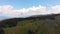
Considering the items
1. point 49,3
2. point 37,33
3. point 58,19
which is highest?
point 49,3

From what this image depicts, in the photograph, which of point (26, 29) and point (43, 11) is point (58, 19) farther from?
point (26, 29)

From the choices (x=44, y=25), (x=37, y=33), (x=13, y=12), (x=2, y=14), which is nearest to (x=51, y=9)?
(x=44, y=25)

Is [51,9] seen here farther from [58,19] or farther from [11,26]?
[11,26]

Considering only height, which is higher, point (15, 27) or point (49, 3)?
point (49, 3)

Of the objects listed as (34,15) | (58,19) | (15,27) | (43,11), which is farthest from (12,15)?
(58,19)

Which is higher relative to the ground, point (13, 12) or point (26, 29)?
point (13, 12)
